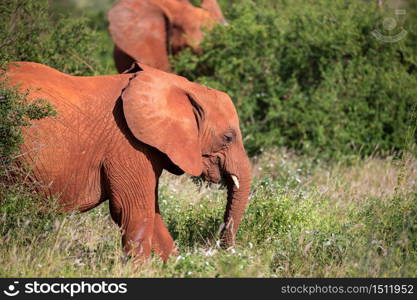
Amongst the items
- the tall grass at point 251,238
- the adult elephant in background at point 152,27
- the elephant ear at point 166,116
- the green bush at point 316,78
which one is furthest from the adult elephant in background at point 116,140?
the adult elephant in background at point 152,27

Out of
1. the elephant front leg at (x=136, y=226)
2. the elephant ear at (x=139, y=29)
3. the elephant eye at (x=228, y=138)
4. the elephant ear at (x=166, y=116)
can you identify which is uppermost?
the elephant ear at (x=166, y=116)

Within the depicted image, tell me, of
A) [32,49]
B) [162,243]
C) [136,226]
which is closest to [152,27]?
[32,49]

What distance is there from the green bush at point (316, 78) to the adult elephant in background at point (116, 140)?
4.85 meters

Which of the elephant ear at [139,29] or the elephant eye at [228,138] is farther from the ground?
the elephant eye at [228,138]

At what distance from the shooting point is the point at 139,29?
14.5m

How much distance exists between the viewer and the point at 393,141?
12578 mm

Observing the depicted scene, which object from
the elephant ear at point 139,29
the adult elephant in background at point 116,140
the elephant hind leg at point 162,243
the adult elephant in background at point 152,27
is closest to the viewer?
the adult elephant in background at point 116,140

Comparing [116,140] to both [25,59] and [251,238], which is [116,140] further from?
[25,59]

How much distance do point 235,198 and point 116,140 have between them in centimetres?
122

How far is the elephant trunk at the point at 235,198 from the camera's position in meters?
7.55

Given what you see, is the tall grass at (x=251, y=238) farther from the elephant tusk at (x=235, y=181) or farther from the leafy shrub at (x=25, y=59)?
the elephant tusk at (x=235, y=181)

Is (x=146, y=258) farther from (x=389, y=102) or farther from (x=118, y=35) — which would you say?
(x=118, y=35)

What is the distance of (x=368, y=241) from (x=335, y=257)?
1.07 ft

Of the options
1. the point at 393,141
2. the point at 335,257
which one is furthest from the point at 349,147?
the point at 335,257
